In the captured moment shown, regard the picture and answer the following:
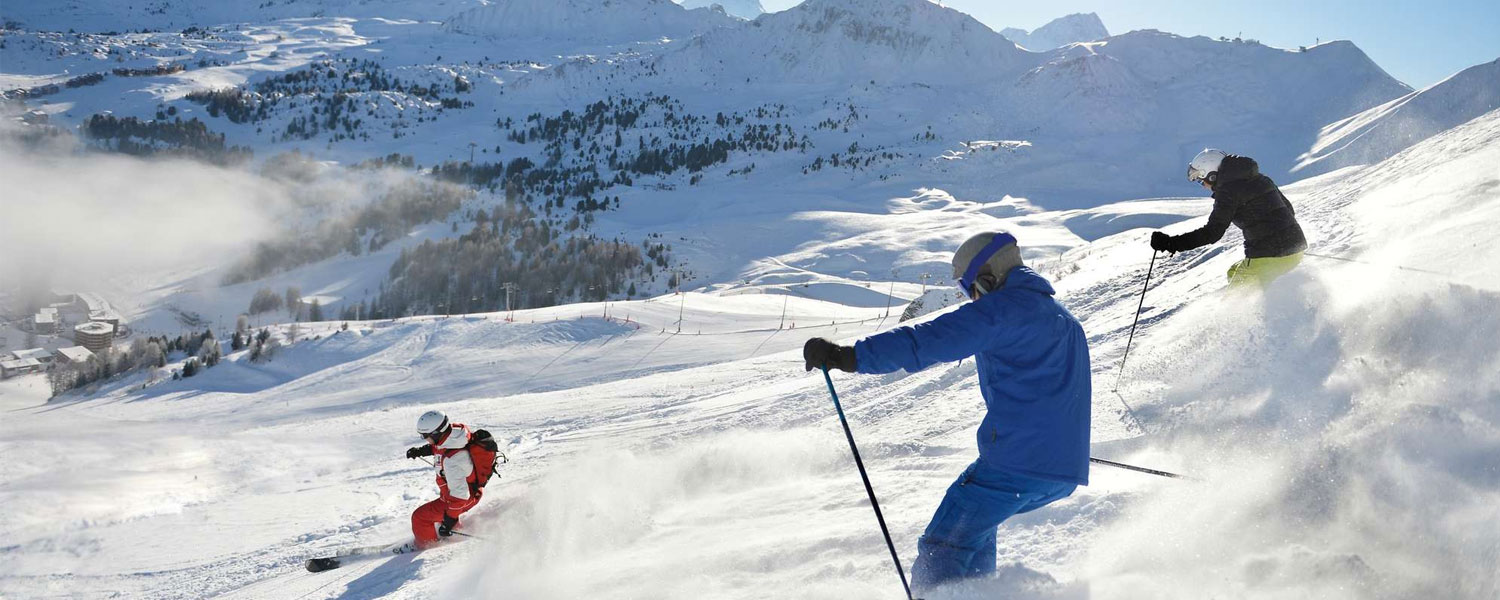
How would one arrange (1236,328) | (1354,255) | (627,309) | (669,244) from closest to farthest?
(1236,328), (1354,255), (627,309), (669,244)

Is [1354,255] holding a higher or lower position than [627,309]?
higher

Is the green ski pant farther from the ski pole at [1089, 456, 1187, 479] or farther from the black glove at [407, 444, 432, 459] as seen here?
the black glove at [407, 444, 432, 459]

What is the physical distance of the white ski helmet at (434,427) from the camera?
7.47 metres

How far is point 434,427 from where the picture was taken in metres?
7.53

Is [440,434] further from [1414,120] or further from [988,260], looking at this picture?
[1414,120]

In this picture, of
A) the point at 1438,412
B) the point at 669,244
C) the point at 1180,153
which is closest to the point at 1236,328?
the point at 1438,412

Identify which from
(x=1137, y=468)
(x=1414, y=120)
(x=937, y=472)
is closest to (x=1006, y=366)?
(x=1137, y=468)

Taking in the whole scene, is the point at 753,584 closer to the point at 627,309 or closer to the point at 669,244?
the point at 627,309

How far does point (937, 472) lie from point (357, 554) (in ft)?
19.1

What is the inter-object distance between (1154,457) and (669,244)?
192ft

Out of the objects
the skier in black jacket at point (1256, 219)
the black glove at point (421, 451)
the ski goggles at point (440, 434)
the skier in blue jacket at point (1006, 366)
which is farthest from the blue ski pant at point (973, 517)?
the black glove at point (421, 451)

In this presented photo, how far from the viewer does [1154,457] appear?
510 cm

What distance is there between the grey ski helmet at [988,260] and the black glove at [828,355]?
2.04 ft

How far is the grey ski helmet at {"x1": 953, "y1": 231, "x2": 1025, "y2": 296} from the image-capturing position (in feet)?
11.1
